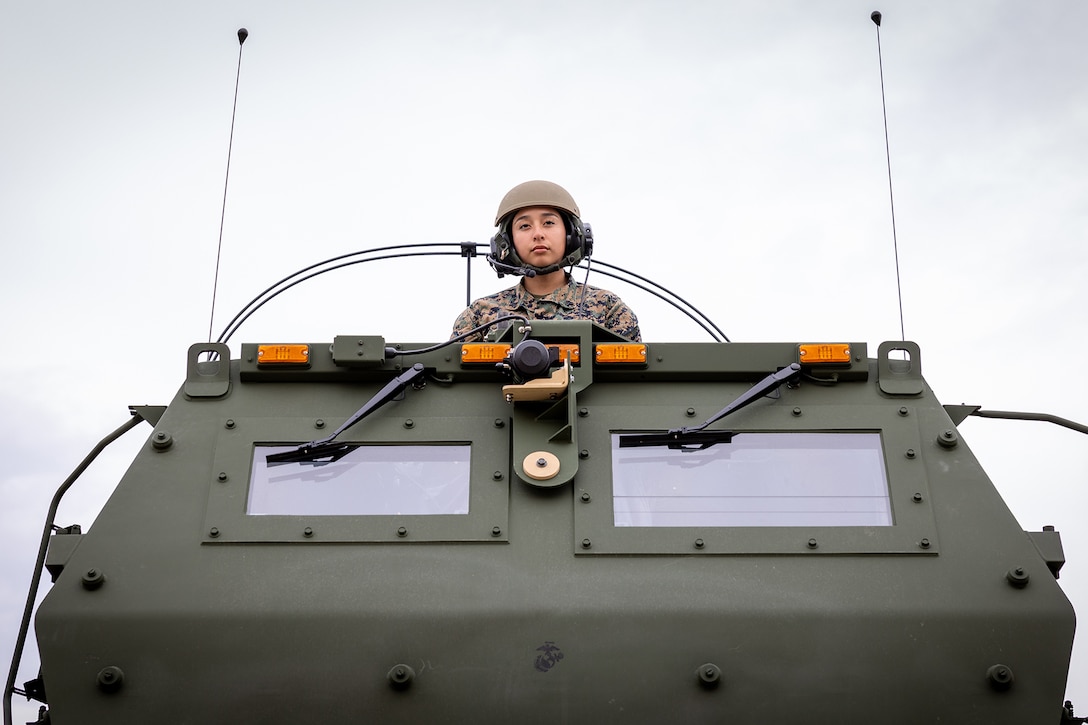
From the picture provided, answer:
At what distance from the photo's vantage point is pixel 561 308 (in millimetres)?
8164

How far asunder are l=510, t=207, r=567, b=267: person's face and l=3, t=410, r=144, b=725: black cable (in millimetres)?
2425

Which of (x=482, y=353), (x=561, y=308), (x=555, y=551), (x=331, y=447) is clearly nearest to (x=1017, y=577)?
(x=555, y=551)

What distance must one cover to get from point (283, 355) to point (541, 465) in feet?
4.13

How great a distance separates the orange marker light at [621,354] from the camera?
20.7 ft

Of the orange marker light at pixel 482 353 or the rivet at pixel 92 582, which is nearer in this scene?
the rivet at pixel 92 582

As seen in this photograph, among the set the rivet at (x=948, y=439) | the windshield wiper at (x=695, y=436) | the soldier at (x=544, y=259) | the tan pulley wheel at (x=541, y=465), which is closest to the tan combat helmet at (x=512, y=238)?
the soldier at (x=544, y=259)

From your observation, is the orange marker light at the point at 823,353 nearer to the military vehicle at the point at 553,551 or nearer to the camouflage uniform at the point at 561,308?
the military vehicle at the point at 553,551

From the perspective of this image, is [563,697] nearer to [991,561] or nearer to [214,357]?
[991,561]

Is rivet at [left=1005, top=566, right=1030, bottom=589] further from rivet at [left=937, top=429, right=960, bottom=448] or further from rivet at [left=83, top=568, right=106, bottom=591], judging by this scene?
rivet at [left=83, top=568, right=106, bottom=591]

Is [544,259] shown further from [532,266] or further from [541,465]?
[541,465]

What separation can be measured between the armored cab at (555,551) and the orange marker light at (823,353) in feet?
0.05

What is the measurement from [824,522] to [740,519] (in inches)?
13.2

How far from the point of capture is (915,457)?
Result: 6074mm

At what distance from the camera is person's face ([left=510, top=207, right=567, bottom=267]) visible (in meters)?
8.12
